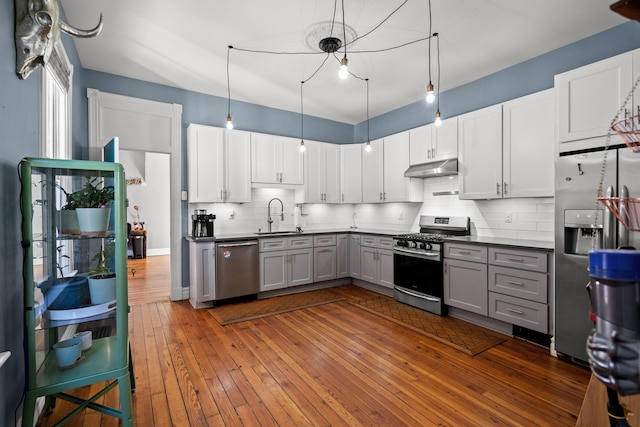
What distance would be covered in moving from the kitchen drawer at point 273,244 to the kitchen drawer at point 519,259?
107 inches

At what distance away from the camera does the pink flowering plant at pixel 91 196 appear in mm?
1869

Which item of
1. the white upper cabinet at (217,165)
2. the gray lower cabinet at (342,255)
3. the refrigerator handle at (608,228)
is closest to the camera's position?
the refrigerator handle at (608,228)

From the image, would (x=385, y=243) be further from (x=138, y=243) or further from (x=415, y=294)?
(x=138, y=243)

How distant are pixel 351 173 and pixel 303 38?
2.77 metres

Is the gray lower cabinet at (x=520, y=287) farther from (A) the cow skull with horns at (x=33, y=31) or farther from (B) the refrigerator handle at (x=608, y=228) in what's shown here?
(A) the cow skull with horns at (x=33, y=31)

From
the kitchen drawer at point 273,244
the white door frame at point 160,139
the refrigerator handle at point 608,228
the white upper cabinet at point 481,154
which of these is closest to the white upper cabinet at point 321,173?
the kitchen drawer at point 273,244

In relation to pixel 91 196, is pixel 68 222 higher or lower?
lower

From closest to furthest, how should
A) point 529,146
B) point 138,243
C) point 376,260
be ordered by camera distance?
1. point 529,146
2. point 376,260
3. point 138,243

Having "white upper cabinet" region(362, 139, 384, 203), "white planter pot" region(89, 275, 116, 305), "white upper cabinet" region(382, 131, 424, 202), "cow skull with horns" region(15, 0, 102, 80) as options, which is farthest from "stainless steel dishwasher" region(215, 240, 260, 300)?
"cow skull with horns" region(15, 0, 102, 80)

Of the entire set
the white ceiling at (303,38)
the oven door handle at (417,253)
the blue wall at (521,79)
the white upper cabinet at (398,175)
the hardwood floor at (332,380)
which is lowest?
the hardwood floor at (332,380)

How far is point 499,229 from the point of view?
402 centimetres

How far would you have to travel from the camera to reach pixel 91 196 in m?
1.88

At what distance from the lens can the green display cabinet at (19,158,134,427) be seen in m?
1.72

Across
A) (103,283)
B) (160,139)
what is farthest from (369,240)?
(103,283)
